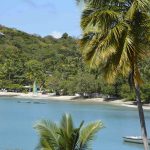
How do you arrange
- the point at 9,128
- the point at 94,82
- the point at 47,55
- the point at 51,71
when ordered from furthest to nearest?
the point at 47,55 → the point at 51,71 → the point at 94,82 → the point at 9,128

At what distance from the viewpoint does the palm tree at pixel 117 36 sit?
12227 millimetres

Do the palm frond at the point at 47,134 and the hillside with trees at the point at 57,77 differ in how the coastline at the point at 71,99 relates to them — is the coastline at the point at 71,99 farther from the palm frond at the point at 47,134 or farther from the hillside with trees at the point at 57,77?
the palm frond at the point at 47,134

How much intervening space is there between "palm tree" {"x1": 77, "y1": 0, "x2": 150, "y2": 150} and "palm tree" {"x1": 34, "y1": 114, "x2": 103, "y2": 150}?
1687 millimetres

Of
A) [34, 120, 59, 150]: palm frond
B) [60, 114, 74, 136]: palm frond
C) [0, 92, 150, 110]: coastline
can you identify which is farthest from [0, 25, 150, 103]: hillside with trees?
[34, 120, 59, 150]: palm frond

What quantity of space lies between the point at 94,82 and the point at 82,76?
4823 millimetres

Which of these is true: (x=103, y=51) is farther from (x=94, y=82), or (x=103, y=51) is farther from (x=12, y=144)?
(x=94, y=82)

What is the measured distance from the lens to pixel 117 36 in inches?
482

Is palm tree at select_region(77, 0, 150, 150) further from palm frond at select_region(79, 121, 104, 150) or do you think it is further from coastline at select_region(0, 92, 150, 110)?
coastline at select_region(0, 92, 150, 110)

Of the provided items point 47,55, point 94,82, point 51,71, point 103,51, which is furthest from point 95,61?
point 47,55

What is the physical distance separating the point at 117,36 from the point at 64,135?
117 inches

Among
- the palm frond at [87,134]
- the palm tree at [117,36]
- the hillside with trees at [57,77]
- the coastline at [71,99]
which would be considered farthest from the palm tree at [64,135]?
the hillside with trees at [57,77]

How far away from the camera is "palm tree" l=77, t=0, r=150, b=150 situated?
12.2 m

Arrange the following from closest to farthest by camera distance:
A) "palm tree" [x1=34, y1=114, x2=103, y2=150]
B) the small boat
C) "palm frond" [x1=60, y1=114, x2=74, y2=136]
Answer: "palm tree" [x1=34, y1=114, x2=103, y2=150]
"palm frond" [x1=60, y1=114, x2=74, y2=136]
the small boat

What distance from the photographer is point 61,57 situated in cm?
15738
